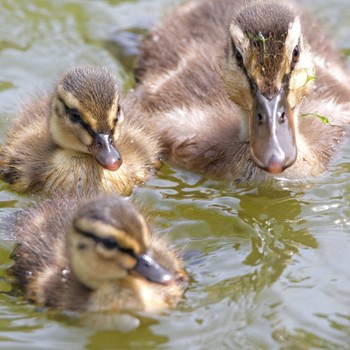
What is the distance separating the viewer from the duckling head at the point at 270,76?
4.74 metres

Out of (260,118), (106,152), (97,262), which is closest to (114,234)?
(97,262)

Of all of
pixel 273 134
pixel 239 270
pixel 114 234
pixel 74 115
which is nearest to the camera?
pixel 114 234

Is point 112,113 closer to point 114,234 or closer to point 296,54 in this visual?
point 296,54

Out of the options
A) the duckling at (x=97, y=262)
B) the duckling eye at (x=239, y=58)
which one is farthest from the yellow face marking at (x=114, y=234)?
the duckling eye at (x=239, y=58)

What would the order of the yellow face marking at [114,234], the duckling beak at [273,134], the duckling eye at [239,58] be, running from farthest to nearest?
the duckling eye at [239,58], the duckling beak at [273,134], the yellow face marking at [114,234]

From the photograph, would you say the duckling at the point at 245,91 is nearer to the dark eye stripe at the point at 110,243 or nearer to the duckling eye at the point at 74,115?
the duckling eye at the point at 74,115

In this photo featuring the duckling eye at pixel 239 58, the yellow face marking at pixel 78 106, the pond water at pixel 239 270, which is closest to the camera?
the pond water at pixel 239 270

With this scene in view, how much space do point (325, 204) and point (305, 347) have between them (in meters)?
1.19

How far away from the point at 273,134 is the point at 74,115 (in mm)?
925

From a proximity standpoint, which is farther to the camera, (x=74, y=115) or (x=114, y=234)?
(x=74, y=115)

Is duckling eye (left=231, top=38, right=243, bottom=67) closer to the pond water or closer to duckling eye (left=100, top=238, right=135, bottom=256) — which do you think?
the pond water

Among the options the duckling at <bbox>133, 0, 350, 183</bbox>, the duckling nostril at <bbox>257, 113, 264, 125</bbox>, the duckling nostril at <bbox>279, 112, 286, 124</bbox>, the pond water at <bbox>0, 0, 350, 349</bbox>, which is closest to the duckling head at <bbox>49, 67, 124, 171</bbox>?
the pond water at <bbox>0, 0, 350, 349</bbox>

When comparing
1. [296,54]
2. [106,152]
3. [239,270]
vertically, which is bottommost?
[239,270]

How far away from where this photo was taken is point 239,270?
14.7 ft
